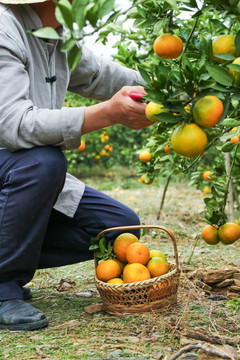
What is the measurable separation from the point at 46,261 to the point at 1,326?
1.64 feet

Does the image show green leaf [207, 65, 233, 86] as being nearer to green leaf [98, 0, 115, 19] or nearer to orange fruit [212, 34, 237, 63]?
orange fruit [212, 34, 237, 63]

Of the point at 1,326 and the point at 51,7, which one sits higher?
the point at 51,7

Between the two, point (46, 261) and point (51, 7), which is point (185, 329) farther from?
point (51, 7)

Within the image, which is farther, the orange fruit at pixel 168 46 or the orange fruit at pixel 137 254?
the orange fruit at pixel 137 254

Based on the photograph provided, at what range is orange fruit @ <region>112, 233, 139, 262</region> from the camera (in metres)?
1.94

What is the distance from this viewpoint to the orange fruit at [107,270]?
187 cm

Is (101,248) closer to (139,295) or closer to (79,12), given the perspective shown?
(139,295)

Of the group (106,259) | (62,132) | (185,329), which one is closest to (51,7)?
(62,132)

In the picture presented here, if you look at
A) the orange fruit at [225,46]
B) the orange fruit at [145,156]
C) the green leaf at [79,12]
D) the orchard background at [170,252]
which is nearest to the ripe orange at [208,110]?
the orchard background at [170,252]

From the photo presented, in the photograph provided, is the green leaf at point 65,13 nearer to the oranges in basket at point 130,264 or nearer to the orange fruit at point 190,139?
the orange fruit at point 190,139

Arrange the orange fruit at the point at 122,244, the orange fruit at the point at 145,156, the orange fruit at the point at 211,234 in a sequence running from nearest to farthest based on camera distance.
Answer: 1. the orange fruit at the point at 211,234
2. the orange fruit at the point at 122,244
3. the orange fruit at the point at 145,156

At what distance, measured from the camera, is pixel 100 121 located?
1.75 meters

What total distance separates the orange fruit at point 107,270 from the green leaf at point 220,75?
3.45 ft

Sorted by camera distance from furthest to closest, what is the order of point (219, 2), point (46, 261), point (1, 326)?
point (46, 261), point (1, 326), point (219, 2)
